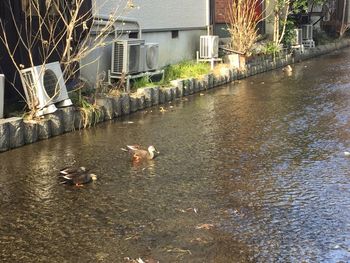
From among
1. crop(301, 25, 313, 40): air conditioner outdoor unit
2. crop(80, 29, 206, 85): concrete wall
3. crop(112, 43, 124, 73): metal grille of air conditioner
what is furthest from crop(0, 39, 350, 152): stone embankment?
crop(301, 25, 313, 40): air conditioner outdoor unit

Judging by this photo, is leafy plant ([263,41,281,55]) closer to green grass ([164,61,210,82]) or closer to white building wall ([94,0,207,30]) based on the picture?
white building wall ([94,0,207,30])

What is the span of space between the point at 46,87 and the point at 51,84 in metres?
0.13

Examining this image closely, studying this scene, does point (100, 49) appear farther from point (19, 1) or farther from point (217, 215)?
point (217, 215)

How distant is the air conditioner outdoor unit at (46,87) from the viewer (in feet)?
25.2

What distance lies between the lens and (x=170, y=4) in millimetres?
13602

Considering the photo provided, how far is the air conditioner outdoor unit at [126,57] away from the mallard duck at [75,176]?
465 centimetres

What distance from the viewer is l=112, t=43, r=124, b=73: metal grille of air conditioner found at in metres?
Result: 10.4

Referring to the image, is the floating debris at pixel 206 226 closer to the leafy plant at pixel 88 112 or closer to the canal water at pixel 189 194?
the canal water at pixel 189 194

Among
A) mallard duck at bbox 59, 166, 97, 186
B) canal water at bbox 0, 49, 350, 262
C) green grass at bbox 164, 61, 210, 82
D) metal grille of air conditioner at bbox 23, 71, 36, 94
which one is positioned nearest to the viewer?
canal water at bbox 0, 49, 350, 262

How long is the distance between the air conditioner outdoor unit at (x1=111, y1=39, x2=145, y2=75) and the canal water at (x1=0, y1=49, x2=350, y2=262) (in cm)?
145

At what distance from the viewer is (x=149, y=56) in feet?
36.6

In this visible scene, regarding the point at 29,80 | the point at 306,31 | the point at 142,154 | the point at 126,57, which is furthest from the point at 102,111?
the point at 306,31

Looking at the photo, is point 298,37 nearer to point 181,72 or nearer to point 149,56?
point 181,72

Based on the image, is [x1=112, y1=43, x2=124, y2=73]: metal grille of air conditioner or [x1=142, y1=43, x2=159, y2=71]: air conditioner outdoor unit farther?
[x1=142, y1=43, x2=159, y2=71]: air conditioner outdoor unit
